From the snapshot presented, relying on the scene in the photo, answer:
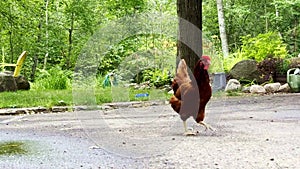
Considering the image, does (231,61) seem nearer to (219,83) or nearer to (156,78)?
(156,78)

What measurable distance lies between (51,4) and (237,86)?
778 cm

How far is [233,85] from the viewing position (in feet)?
31.1

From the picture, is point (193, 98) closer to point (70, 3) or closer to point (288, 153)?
point (288, 153)

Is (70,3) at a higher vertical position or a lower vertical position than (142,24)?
higher

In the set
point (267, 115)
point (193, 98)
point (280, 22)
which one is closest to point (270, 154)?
point (193, 98)

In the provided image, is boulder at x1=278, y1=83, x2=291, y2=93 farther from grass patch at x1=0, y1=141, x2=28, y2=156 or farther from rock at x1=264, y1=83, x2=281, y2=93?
grass patch at x1=0, y1=141, x2=28, y2=156

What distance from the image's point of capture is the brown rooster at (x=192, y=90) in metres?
3.54

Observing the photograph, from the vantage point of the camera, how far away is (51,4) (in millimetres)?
14906

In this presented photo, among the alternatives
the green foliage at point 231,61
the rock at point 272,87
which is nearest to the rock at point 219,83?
the rock at point 272,87

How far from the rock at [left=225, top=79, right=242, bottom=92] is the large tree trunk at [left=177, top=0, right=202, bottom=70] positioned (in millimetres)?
3475

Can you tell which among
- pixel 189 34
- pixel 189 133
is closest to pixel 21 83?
pixel 189 34

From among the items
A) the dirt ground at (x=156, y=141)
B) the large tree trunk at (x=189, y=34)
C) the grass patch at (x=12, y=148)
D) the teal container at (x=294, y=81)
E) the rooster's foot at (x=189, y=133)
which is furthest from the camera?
the teal container at (x=294, y=81)

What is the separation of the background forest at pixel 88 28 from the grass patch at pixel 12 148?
19.7 feet

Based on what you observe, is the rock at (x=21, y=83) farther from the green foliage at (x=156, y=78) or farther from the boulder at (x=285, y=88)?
the boulder at (x=285, y=88)
